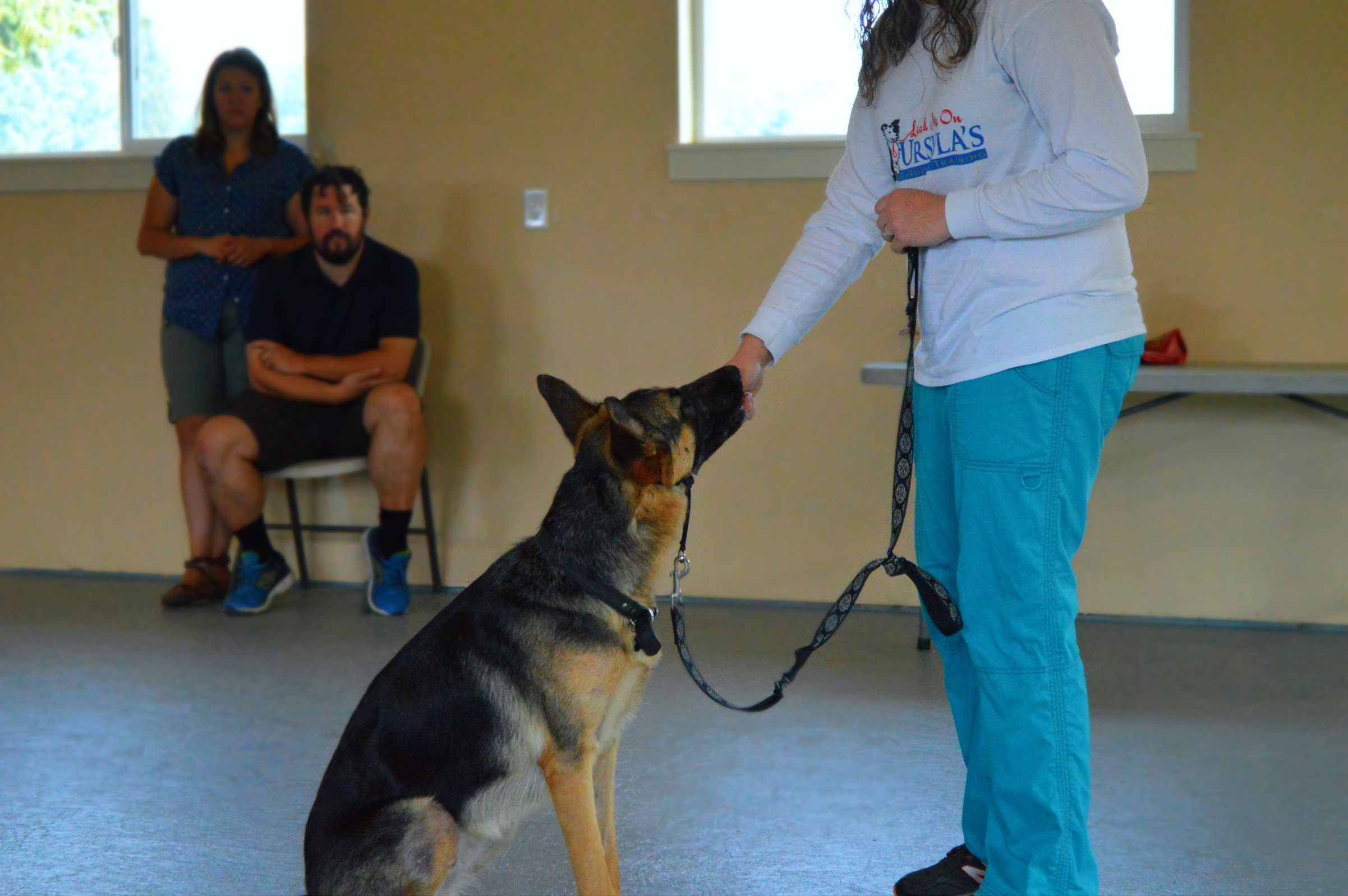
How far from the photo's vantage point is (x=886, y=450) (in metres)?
4.37

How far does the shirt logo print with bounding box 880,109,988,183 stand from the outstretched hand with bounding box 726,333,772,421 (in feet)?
1.19

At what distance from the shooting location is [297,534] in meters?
4.80

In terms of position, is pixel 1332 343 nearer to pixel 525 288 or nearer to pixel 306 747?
pixel 525 288

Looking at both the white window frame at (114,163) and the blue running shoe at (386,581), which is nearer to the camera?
the blue running shoe at (386,581)

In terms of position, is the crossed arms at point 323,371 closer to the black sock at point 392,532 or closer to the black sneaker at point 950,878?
the black sock at point 392,532

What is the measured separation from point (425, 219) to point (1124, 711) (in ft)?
10.4

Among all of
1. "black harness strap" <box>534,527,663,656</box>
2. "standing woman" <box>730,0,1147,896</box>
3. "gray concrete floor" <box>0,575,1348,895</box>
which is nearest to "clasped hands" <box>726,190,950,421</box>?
"standing woman" <box>730,0,1147,896</box>

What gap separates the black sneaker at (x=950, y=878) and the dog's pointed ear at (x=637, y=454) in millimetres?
842

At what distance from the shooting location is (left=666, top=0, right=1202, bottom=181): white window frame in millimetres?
4098

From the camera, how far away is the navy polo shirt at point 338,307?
4.41 metres

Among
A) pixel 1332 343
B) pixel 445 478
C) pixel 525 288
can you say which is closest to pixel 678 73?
pixel 525 288

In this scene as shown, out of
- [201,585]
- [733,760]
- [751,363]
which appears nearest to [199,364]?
[201,585]

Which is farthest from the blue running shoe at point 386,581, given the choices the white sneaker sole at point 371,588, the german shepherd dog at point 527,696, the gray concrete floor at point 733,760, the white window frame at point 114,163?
the german shepherd dog at point 527,696

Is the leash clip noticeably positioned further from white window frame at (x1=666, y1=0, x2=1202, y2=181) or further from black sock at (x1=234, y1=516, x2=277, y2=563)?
black sock at (x1=234, y1=516, x2=277, y2=563)
